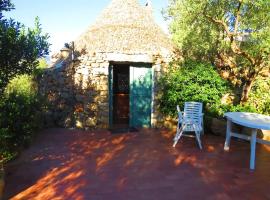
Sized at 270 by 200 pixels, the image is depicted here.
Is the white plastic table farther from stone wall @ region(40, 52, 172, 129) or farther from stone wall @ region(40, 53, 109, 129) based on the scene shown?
stone wall @ region(40, 53, 109, 129)

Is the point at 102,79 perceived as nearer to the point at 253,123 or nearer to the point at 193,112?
the point at 193,112

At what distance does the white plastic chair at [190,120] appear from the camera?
7.18 m

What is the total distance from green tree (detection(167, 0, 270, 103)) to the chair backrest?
1874 millimetres

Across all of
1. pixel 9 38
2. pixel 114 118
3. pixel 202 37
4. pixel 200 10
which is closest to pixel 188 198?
pixel 9 38

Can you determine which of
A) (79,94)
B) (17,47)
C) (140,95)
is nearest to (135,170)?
(17,47)

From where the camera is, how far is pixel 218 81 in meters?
8.97

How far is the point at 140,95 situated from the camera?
9.61 meters

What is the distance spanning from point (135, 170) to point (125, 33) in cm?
579

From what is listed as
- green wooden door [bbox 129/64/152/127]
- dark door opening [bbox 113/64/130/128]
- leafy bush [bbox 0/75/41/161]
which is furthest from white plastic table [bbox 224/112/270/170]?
dark door opening [bbox 113/64/130/128]

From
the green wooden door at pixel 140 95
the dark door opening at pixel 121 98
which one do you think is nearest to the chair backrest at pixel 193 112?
the green wooden door at pixel 140 95

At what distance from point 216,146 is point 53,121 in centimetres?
541

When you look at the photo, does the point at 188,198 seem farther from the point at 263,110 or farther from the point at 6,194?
the point at 263,110

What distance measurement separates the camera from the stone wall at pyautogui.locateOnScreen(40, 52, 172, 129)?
9.16m

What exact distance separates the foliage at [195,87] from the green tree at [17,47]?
5.46m
